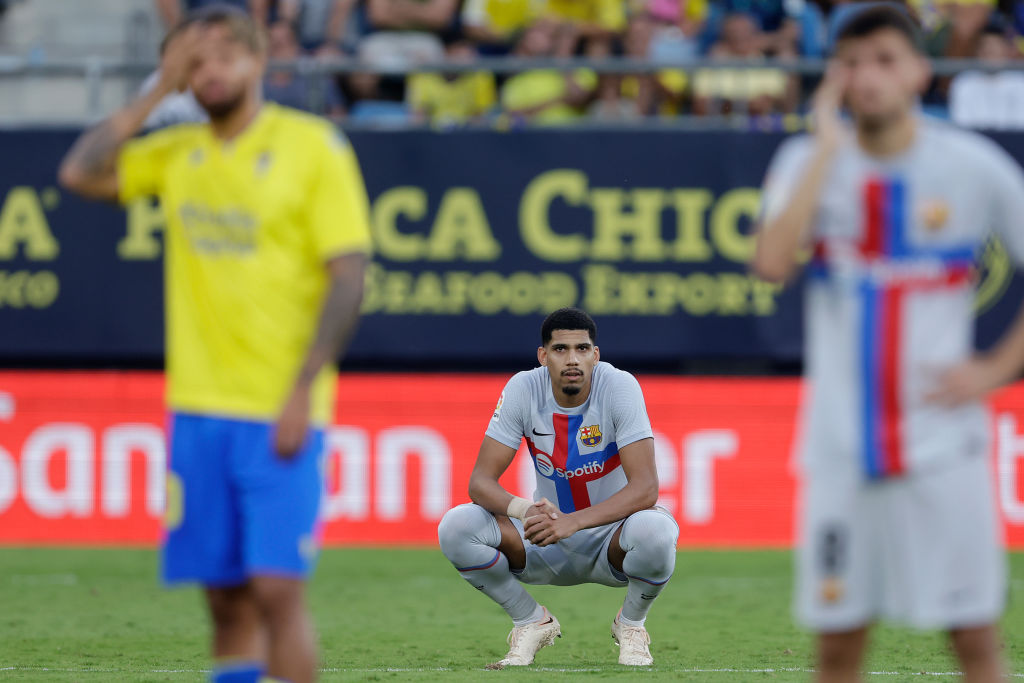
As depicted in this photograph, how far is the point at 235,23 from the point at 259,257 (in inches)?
25.2

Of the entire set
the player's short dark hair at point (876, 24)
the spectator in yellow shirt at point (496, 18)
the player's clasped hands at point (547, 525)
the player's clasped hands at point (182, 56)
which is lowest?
the player's clasped hands at point (547, 525)

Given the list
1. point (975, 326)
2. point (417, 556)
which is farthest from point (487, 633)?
point (975, 326)

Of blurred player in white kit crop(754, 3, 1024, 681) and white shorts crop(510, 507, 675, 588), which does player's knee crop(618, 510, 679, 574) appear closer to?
white shorts crop(510, 507, 675, 588)

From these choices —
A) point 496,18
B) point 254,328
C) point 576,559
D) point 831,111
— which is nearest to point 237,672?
point 254,328

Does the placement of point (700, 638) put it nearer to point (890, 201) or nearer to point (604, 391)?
point (604, 391)

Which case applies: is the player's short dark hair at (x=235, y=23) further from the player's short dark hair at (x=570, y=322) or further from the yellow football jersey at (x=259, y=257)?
the player's short dark hair at (x=570, y=322)

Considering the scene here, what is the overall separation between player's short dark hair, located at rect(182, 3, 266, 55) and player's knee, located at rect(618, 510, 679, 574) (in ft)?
10.1

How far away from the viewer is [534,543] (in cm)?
642

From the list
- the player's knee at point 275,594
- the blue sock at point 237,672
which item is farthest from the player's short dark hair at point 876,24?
the blue sock at point 237,672

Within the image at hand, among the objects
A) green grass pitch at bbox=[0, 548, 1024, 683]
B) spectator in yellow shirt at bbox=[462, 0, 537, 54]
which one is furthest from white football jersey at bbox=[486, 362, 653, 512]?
spectator in yellow shirt at bbox=[462, 0, 537, 54]

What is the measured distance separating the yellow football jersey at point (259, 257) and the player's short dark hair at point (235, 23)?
221 mm

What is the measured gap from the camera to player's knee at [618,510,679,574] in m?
6.39

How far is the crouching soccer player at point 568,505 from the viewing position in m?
6.46

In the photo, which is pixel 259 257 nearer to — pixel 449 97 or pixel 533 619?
pixel 533 619
